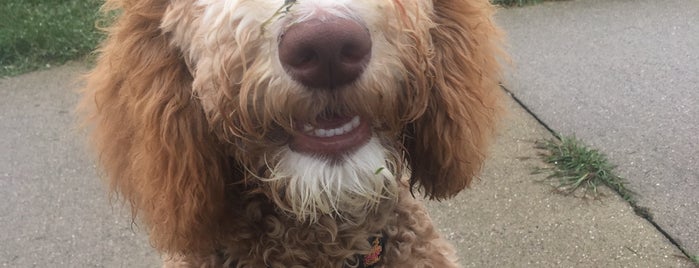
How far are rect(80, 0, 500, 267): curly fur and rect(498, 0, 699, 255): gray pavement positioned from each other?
1805 mm

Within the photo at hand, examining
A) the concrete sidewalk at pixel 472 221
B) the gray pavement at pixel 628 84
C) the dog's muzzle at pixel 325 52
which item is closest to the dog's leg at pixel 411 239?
the dog's muzzle at pixel 325 52

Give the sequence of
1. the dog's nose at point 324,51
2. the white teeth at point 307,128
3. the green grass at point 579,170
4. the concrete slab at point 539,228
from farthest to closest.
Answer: the green grass at point 579,170 < the concrete slab at point 539,228 < the white teeth at point 307,128 < the dog's nose at point 324,51

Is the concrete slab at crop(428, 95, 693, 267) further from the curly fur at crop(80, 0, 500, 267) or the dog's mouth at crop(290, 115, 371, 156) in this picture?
the dog's mouth at crop(290, 115, 371, 156)

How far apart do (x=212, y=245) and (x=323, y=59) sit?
70 cm

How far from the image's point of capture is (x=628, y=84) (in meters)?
4.37

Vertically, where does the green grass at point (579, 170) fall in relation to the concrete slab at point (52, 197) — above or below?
above

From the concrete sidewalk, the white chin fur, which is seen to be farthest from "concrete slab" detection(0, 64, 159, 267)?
the white chin fur

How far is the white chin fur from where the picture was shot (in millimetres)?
1432

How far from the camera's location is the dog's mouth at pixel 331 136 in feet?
4.58

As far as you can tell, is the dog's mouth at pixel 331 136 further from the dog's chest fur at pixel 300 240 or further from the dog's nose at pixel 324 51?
the dog's chest fur at pixel 300 240

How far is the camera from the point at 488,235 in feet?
10.4

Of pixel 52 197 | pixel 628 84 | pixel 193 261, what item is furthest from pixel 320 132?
pixel 628 84

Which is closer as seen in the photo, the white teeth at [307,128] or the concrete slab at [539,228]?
the white teeth at [307,128]

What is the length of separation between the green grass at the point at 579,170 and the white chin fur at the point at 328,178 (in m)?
2.09
